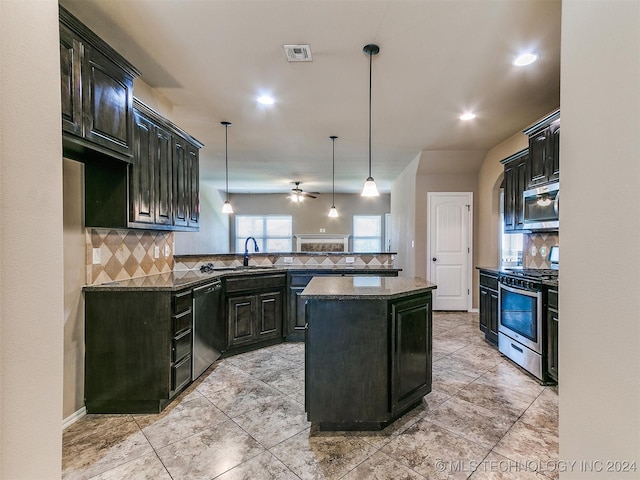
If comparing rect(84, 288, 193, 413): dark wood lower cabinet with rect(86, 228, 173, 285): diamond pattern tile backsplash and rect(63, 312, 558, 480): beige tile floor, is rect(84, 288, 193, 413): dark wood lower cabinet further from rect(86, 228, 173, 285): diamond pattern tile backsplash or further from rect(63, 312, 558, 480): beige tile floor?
rect(86, 228, 173, 285): diamond pattern tile backsplash

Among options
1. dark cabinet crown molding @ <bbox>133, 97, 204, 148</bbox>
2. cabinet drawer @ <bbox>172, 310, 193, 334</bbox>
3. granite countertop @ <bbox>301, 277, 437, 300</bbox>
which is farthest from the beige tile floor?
dark cabinet crown molding @ <bbox>133, 97, 204, 148</bbox>

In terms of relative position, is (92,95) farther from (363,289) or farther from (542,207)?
(542,207)

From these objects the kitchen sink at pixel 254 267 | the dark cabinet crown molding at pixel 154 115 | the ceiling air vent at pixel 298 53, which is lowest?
the kitchen sink at pixel 254 267

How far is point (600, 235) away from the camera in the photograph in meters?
0.95

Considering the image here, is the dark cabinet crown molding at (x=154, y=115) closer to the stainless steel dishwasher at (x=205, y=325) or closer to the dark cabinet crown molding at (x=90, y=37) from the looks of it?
the dark cabinet crown molding at (x=90, y=37)

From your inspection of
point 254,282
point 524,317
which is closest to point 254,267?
point 254,282

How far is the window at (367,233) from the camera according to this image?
33.9 ft

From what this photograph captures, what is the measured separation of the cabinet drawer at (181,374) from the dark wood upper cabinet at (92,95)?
1.65 meters

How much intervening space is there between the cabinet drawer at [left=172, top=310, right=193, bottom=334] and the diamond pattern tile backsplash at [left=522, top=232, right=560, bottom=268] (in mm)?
4097

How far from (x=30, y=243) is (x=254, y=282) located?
110 inches

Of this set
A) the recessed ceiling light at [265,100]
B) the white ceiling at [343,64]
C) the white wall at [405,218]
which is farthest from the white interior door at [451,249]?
the recessed ceiling light at [265,100]

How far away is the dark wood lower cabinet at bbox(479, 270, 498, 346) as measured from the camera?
3693 mm

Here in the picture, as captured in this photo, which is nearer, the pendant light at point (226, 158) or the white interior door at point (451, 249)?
the pendant light at point (226, 158)

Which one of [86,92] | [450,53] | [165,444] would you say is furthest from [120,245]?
[450,53]
